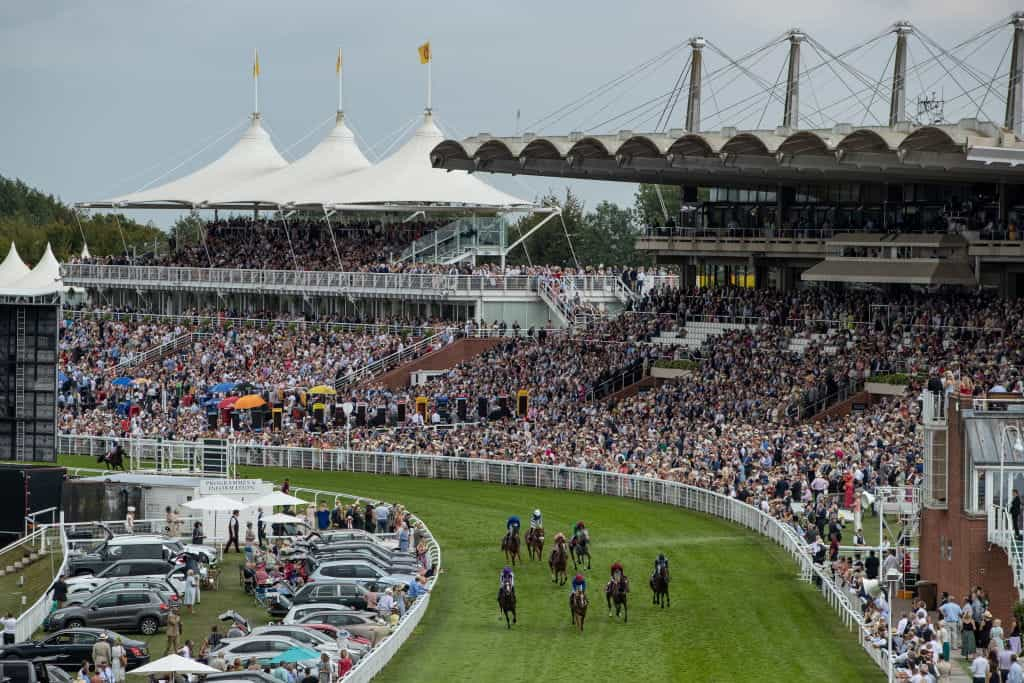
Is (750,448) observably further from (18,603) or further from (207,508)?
(18,603)

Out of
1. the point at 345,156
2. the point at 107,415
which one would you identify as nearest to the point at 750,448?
the point at 107,415

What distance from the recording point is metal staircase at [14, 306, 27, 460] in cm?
3934

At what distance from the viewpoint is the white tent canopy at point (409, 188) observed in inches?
2835

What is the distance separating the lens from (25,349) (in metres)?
39.5

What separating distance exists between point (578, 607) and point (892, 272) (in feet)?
85.9

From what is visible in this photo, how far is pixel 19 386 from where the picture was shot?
39719 millimetres

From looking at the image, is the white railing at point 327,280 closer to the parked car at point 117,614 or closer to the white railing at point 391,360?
the white railing at point 391,360

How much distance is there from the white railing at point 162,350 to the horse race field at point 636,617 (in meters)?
29.2

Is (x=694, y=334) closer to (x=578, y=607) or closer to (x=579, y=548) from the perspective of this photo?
(x=579, y=548)

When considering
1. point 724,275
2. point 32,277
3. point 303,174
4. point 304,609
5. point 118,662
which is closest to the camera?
point 118,662

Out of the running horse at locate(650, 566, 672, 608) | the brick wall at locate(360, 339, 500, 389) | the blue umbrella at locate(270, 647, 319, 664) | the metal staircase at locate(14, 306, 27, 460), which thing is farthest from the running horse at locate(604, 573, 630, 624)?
the brick wall at locate(360, 339, 500, 389)

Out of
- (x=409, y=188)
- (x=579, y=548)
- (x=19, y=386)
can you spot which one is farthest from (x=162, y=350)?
(x=579, y=548)

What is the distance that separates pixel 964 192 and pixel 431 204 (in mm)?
24257

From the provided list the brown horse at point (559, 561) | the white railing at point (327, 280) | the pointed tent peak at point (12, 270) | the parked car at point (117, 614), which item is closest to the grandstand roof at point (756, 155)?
the white railing at point (327, 280)
